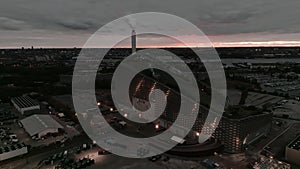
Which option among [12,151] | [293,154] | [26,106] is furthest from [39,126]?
[293,154]

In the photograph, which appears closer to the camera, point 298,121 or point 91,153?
point 91,153

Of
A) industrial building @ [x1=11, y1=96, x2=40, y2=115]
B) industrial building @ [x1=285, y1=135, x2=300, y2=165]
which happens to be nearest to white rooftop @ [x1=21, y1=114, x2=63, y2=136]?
industrial building @ [x1=11, y1=96, x2=40, y2=115]

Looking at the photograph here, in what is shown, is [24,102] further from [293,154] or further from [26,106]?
[293,154]

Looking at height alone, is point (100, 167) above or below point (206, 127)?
below

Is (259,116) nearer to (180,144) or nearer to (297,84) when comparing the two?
(180,144)

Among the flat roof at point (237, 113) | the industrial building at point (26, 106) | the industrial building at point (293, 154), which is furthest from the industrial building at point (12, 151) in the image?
the industrial building at point (293, 154)

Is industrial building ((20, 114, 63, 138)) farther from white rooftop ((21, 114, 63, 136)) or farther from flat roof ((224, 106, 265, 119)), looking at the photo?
flat roof ((224, 106, 265, 119))

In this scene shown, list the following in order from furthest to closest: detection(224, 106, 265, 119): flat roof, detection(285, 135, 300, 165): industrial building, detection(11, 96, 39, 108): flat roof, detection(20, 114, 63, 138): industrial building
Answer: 1. detection(11, 96, 39, 108): flat roof
2. detection(20, 114, 63, 138): industrial building
3. detection(224, 106, 265, 119): flat roof
4. detection(285, 135, 300, 165): industrial building

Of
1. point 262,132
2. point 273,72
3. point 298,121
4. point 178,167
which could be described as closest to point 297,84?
point 273,72
